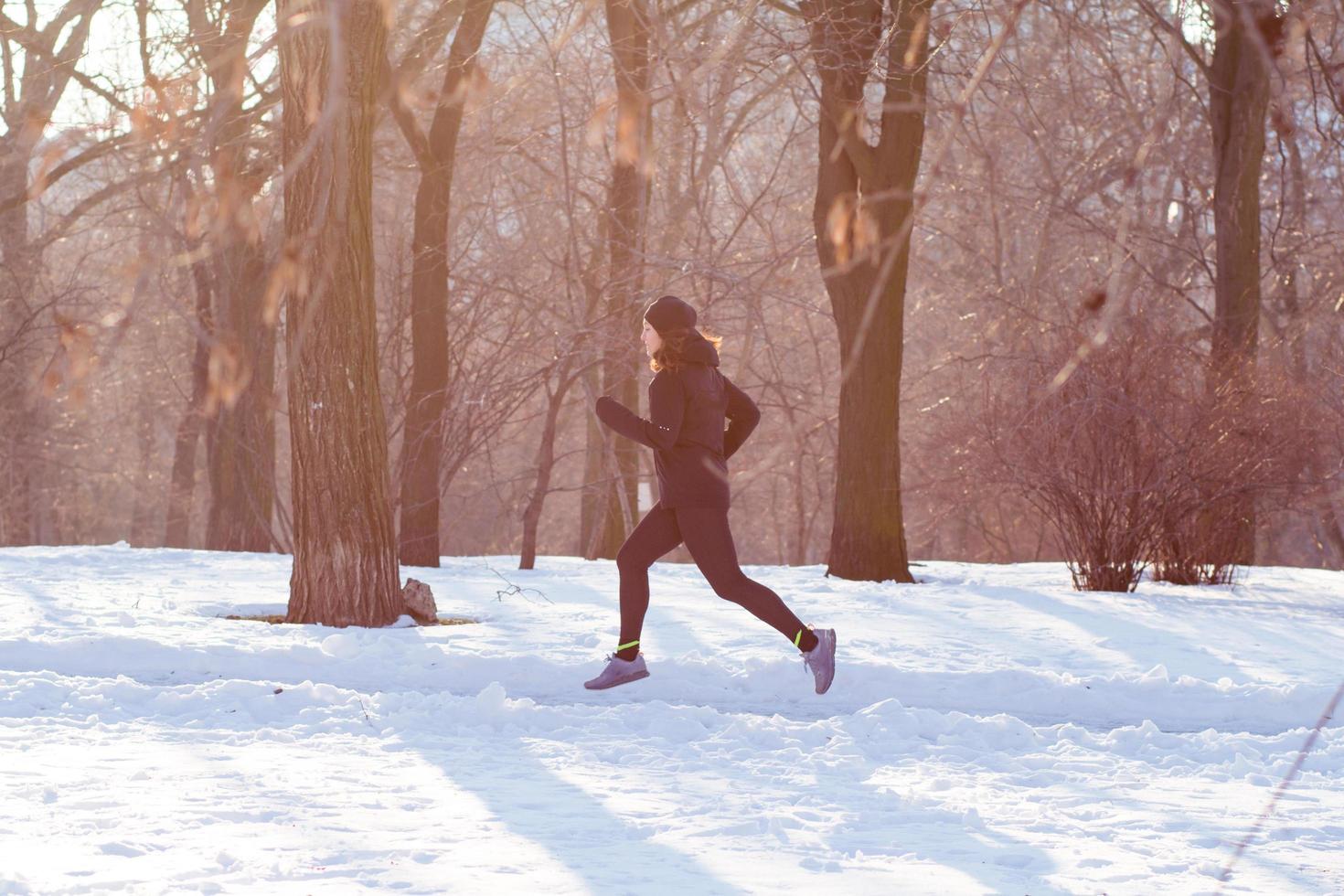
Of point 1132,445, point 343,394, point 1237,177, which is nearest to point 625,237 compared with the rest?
point 1132,445

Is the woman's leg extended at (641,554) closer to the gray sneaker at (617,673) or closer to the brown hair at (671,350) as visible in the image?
the gray sneaker at (617,673)

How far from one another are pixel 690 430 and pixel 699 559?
60 centimetres

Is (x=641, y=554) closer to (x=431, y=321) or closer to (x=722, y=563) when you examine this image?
(x=722, y=563)

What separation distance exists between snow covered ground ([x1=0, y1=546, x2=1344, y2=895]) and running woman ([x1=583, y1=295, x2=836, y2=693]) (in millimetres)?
600

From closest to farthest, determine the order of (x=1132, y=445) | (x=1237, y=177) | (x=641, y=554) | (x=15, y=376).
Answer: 1. (x=641, y=554)
2. (x=1132, y=445)
3. (x=1237, y=177)
4. (x=15, y=376)

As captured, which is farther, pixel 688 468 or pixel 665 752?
pixel 688 468

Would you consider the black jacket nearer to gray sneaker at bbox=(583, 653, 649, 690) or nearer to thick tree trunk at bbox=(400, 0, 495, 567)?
gray sneaker at bbox=(583, 653, 649, 690)

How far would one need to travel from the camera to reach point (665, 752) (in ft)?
20.9

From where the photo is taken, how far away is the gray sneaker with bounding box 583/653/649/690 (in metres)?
7.87

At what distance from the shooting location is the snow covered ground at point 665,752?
4504 mm

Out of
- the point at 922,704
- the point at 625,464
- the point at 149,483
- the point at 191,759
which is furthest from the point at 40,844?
the point at 149,483

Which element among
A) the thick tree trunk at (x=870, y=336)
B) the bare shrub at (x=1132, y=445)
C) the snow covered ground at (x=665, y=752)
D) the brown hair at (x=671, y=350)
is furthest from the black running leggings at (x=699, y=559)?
the thick tree trunk at (x=870, y=336)

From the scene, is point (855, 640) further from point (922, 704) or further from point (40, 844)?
point (40, 844)

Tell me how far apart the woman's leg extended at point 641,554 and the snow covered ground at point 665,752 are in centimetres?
46
